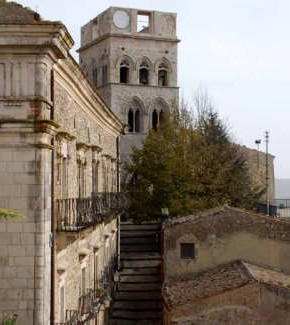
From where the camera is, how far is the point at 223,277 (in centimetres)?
2325

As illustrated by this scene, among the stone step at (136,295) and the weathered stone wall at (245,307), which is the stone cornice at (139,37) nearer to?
the stone step at (136,295)

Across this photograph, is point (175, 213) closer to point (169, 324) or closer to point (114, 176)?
point (114, 176)

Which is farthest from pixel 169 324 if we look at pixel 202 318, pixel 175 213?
pixel 175 213

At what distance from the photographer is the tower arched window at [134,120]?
56.0 metres

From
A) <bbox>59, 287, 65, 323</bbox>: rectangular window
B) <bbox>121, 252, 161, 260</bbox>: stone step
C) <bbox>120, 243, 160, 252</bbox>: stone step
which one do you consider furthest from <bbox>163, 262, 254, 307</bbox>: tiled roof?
<bbox>59, 287, 65, 323</bbox>: rectangular window

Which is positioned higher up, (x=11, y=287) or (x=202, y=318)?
(x=11, y=287)

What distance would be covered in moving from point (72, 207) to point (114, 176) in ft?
47.5

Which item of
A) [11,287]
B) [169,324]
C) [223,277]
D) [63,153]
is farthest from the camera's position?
[223,277]

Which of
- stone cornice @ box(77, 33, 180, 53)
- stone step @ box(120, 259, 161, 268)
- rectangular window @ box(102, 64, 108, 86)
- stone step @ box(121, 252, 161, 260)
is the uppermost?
stone cornice @ box(77, 33, 180, 53)

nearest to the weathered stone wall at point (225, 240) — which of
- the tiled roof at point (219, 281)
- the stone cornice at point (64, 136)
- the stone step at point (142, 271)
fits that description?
the tiled roof at point (219, 281)

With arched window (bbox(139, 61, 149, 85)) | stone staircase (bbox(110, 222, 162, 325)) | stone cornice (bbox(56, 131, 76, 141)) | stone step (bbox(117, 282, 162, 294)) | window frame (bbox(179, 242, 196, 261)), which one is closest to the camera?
stone cornice (bbox(56, 131, 76, 141))

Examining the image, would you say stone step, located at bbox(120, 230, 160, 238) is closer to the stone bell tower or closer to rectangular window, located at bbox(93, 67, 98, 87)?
the stone bell tower

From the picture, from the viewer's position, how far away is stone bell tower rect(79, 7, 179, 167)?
5603 centimetres

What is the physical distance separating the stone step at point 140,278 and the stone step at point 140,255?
111 cm
